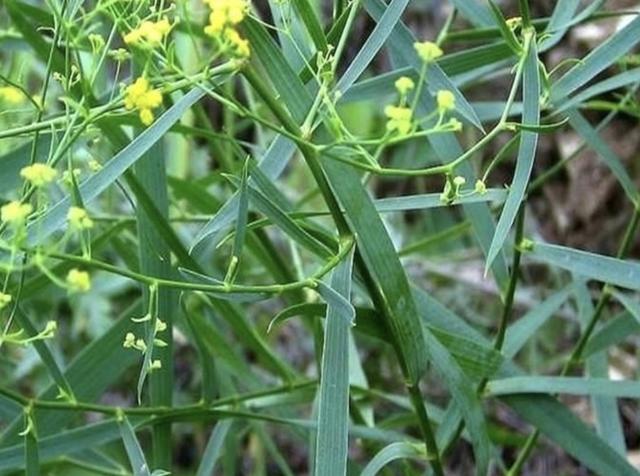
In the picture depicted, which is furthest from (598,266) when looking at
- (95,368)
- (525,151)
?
(95,368)

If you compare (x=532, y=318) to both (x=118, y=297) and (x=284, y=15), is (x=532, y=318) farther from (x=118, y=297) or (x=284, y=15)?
(x=118, y=297)

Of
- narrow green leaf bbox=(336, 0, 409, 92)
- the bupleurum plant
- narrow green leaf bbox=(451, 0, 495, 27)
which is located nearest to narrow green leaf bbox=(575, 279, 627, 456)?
the bupleurum plant

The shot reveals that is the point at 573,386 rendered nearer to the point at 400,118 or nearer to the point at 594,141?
the point at 594,141

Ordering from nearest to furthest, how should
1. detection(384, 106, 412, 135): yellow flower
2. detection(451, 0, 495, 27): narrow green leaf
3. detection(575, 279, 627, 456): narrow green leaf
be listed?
1. detection(384, 106, 412, 135): yellow flower
2. detection(451, 0, 495, 27): narrow green leaf
3. detection(575, 279, 627, 456): narrow green leaf

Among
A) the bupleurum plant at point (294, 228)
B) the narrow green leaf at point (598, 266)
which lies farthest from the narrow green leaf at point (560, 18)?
the narrow green leaf at point (598, 266)

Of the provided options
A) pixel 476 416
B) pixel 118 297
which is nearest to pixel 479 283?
pixel 118 297

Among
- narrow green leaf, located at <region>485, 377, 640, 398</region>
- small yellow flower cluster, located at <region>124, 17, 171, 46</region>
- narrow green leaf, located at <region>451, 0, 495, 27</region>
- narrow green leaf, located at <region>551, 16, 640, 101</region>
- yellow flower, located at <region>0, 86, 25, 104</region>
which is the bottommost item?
narrow green leaf, located at <region>485, 377, 640, 398</region>

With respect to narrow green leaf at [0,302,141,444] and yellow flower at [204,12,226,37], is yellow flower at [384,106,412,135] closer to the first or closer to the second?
yellow flower at [204,12,226,37]

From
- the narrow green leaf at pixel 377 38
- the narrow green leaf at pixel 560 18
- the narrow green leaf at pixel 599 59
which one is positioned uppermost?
the narrow green leaf at pixel 560 18

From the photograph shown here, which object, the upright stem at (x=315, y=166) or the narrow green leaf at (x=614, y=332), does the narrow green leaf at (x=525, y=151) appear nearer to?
the upright stem at (x=315, y=166)
